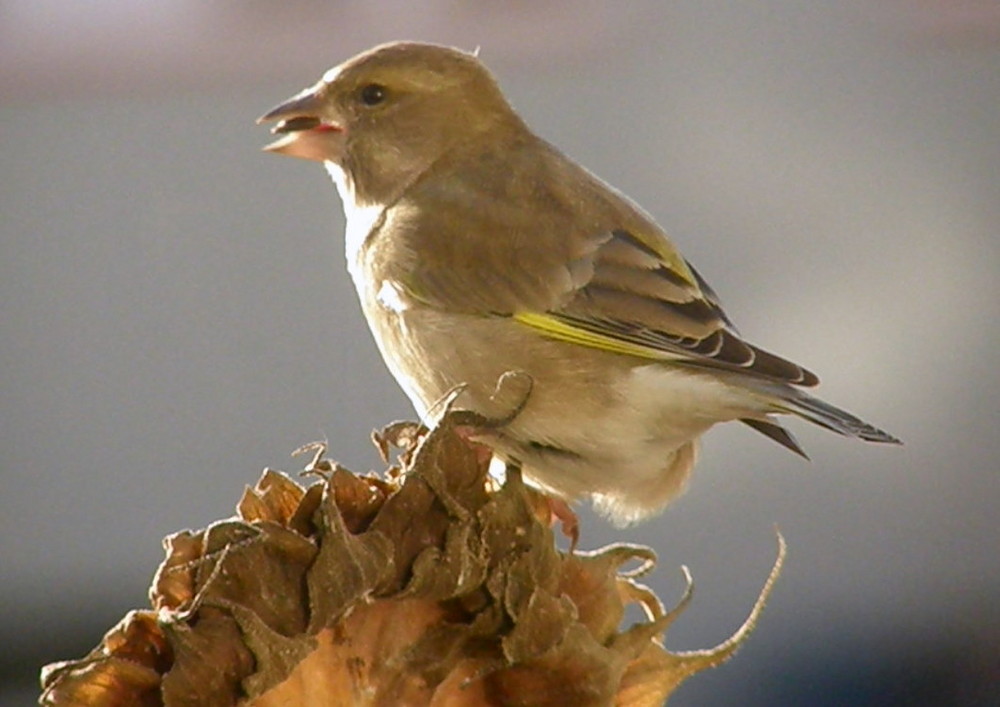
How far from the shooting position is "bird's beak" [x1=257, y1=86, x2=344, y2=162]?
2992mm

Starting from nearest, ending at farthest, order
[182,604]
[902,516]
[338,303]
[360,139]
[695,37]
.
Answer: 1. [182,604]
2. [360,139]
3. [338,303]
4. [902,516]
5. [695,37]

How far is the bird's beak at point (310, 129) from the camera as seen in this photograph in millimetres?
2992

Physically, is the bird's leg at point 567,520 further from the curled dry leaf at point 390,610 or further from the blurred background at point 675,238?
the blurred background at point 675,238

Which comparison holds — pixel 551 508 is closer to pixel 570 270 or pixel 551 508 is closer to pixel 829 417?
pixel 829 417

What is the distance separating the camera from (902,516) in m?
6.18

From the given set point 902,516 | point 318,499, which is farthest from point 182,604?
point 902,516

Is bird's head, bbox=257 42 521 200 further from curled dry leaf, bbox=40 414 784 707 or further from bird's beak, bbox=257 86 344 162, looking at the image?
curled dry leaf, bbox=40 414 784 707

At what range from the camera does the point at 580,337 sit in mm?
2668

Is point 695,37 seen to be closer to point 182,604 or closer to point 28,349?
point 28,349

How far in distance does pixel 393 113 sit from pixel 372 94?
5cm

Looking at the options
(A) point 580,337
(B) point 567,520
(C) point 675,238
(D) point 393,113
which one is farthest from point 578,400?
(C) point 675,238

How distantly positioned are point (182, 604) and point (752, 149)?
4.91 metres

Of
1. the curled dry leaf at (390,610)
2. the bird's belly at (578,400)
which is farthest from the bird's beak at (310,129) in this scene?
the curled dry leaf at (390,610)

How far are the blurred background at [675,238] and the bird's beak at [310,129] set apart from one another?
83.3 inches
